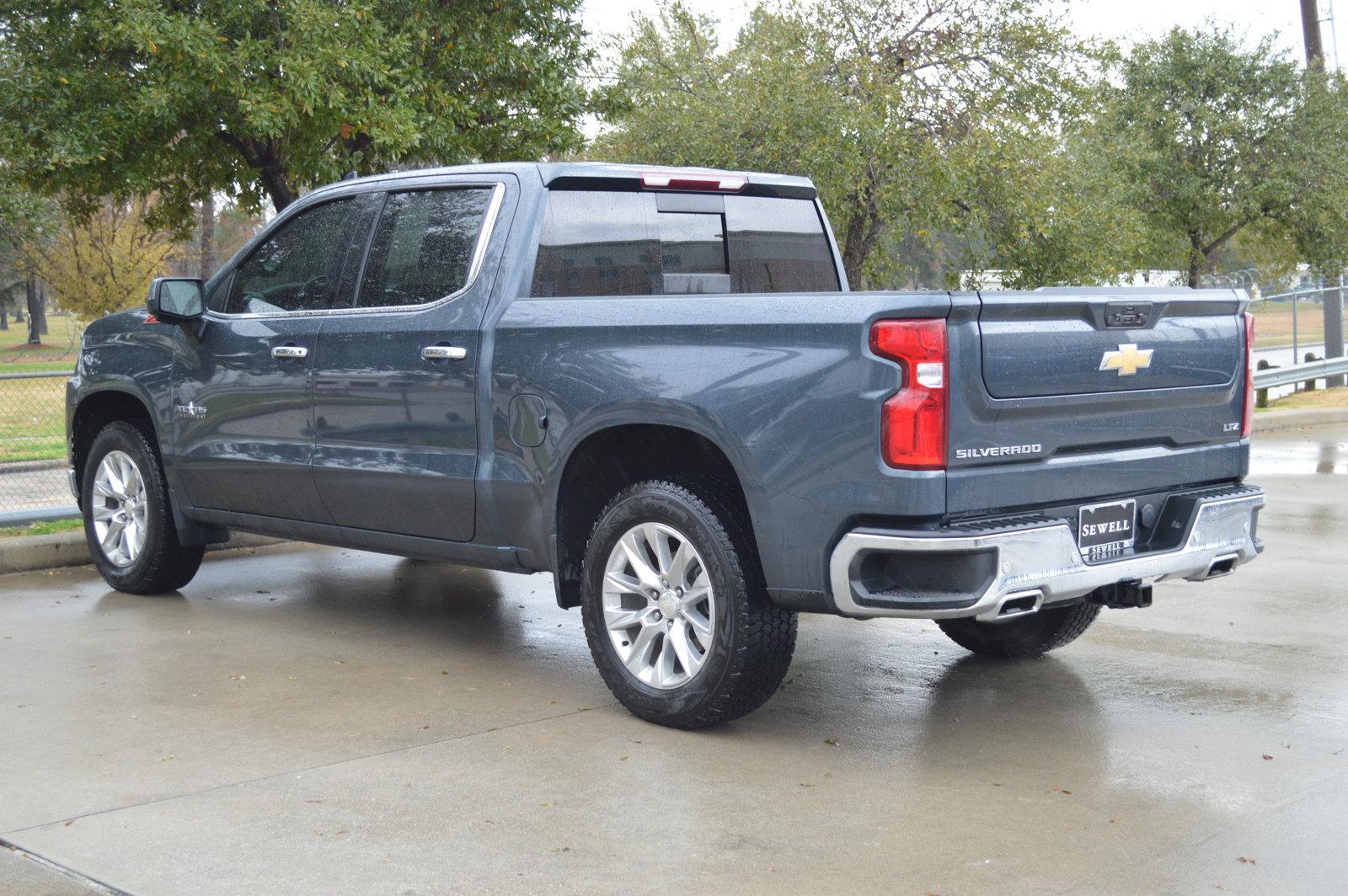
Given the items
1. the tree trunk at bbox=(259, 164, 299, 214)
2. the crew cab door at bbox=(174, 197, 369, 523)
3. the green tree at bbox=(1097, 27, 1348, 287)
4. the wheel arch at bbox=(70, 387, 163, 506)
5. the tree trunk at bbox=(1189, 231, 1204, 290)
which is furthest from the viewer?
the tree trunk at bbox=(1189, 231, 1204, 290)

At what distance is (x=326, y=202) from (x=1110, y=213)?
44.8 feet

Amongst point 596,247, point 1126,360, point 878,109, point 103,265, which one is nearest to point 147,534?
point 596,247

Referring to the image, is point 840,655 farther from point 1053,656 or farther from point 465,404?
point 465,404

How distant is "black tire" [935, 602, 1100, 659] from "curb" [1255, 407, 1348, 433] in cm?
1231

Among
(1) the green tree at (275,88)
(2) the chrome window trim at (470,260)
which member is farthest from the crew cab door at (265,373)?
(1) the green tree at (275,88)

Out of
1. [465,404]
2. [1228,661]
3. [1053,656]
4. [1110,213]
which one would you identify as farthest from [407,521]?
[1110,213]

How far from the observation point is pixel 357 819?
4371 millimetres

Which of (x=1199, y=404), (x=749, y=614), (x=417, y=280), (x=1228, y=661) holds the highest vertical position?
(x=417, y=280)

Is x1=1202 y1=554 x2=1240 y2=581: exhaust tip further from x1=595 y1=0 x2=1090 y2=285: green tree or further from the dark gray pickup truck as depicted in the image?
x1=595 y1=0 x2=1090 y2=285: green tree

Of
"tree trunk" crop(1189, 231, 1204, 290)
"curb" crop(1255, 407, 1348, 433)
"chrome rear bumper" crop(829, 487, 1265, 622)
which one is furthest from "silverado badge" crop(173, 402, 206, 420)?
"tree trunk" crop(1189, 231, 1204, 290)

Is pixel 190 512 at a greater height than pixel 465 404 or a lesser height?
lesser

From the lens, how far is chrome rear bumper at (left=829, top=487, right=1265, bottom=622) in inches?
182

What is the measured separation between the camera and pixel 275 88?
11547mm

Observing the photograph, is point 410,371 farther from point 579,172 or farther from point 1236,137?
point 1236,137
